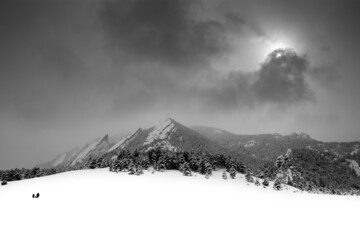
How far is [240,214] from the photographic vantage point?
1467 inches

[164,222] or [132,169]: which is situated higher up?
[132,169]

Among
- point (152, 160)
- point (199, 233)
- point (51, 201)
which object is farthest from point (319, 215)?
point (152, 160)

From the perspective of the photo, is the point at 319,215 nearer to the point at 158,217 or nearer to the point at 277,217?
the point at 277,217

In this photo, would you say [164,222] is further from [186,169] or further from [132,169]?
[186,169]

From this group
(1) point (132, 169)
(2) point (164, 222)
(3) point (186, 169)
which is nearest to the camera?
(2) point (164, 222)

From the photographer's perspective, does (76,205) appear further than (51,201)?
No

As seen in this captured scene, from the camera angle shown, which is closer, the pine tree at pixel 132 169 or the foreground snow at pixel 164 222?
the foreground snow at pixel 164 222

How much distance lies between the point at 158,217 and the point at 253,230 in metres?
13.9

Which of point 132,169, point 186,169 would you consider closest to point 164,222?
point 132,169

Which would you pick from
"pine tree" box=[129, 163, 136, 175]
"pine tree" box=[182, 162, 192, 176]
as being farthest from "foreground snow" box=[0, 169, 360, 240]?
"pine tree" box=[182, 162, 192, 176]

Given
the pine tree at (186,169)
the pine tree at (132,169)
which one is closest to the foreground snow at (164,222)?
the pine tree at (132,169)

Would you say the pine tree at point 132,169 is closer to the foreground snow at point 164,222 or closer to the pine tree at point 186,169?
the pine tree at point 186,169

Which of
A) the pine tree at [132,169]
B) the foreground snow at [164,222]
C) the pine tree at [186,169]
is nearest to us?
the foreground snow at [164,222]

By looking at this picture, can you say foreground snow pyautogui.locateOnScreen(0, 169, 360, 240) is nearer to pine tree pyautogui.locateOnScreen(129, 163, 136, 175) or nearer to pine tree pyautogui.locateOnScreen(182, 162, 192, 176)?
pine tree pyautogui.locateOnScreen(129, 163, 136, 175)
